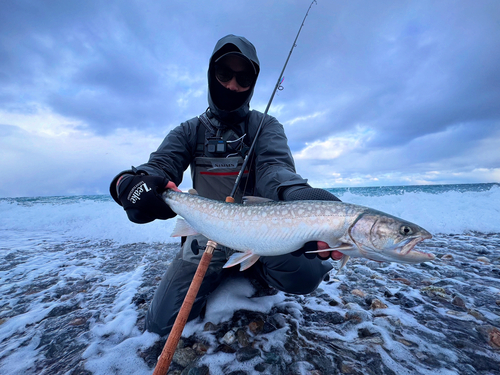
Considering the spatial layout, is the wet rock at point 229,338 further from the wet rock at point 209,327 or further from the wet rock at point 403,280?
the wet rock at point 403,280

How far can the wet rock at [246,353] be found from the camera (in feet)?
7.68

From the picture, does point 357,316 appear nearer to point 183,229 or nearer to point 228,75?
point 183,229

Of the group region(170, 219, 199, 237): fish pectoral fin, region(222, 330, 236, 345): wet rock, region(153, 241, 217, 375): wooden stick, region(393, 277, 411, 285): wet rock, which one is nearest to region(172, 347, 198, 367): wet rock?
region(222, 330, 236, 345): wet rock

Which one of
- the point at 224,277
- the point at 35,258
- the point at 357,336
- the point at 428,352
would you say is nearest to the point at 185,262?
the point at 224,277

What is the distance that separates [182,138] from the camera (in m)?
4.01

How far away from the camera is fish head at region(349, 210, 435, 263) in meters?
2.08

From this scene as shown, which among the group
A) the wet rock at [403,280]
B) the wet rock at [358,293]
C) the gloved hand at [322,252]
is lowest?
the wet rock at [358,293]

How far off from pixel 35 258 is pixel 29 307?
3453 mm

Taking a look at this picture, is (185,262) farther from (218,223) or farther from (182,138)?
(182,138)

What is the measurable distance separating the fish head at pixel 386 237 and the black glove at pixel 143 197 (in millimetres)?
2263

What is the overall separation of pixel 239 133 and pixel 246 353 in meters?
3.31

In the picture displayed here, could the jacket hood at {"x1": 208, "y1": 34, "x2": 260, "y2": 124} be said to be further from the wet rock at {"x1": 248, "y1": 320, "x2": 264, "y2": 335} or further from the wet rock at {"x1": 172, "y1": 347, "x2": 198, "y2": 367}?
the wet rock at {"x1": 172, "y1": 347, "x2": 198, "y2": 367}

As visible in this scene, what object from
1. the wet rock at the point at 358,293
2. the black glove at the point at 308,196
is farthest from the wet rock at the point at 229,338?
the wet rock at the point at 358,293

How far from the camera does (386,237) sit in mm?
2127
